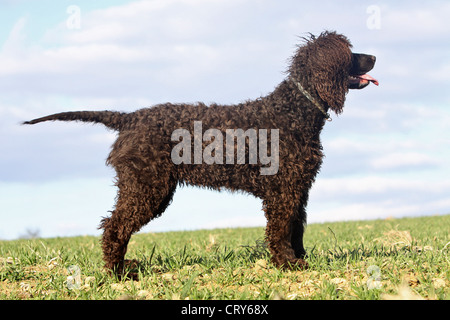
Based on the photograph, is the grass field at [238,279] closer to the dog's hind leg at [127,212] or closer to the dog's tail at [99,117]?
the dog's hind leg at [127,212]

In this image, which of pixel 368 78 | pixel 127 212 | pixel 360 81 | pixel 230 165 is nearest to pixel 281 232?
pixel 230 165

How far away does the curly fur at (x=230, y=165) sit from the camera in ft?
19.3

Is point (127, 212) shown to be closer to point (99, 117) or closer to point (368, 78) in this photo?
point (99, 117)

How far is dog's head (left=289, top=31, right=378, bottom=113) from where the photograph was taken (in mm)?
6277

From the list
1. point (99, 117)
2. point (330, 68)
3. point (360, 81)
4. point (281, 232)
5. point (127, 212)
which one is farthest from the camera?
point (360, 81)

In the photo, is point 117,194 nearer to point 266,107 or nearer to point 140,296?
point 140,296

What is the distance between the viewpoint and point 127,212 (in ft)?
19.2

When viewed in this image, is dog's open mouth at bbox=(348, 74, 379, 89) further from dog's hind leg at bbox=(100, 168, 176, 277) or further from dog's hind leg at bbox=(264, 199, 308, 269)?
dog's hind leg at bbox=(100, 168, 176, 277)

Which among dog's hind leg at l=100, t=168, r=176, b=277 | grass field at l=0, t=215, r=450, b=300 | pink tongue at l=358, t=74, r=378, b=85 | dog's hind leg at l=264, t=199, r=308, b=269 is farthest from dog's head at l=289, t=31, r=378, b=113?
dog's hind leg at l=100, t=168, r=176, b=277

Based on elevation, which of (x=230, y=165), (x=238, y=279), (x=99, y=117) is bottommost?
(x=238, y=279)

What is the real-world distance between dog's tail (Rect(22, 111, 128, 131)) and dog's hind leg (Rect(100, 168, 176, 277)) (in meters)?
0.74

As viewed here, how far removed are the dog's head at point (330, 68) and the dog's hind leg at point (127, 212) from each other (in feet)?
7.95

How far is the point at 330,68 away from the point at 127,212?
A: 3.43 meters

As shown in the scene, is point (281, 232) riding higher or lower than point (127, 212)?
lower
